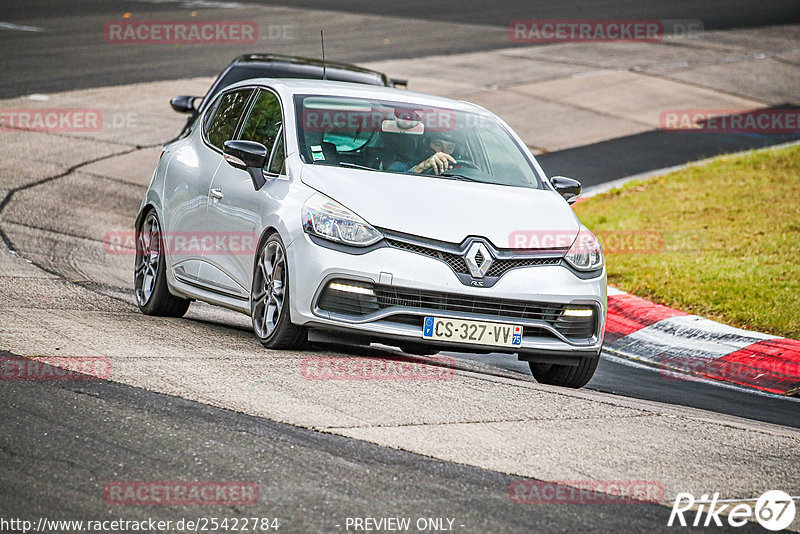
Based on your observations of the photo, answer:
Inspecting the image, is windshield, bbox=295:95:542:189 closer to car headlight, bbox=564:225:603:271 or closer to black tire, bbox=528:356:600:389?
Answer: car headlight, bbox=564:225:603:271

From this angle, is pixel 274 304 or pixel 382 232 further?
pixel 274 304

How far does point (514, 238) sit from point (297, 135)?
1.66 meters

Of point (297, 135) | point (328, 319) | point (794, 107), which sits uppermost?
point (297, 135)

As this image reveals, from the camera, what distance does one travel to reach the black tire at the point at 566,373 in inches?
302

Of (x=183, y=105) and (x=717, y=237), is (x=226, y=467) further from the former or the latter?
(x=183, y=105)

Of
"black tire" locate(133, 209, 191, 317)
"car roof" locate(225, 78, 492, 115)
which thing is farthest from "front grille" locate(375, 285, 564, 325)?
"black tire" locate(133, 209, 191, 317)

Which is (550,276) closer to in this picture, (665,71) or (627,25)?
(665,71)

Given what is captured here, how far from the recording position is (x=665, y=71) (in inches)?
1033

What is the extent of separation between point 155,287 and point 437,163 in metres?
2.35

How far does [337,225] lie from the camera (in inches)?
279

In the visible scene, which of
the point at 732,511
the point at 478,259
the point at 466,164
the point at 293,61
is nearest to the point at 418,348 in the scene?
the point at 478,259

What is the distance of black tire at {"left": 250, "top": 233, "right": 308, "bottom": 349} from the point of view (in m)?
7.23

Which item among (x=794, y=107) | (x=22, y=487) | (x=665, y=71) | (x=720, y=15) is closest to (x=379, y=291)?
(x=22, y=487)

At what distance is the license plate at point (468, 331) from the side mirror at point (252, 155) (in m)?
1.60
